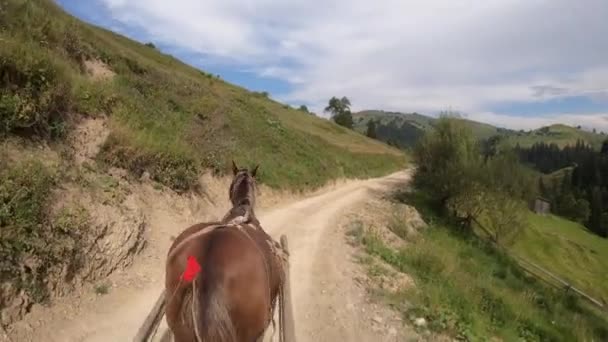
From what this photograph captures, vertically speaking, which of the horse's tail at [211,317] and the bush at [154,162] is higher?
the bush at [154,162]

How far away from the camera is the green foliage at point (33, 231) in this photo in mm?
6188

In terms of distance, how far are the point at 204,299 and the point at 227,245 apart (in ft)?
1.89

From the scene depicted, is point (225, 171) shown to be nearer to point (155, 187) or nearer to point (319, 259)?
point (155, 187)

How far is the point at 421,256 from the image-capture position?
13.0 meters

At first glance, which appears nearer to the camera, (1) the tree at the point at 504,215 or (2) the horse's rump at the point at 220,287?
(2) the horse's rump at the point at 220,287

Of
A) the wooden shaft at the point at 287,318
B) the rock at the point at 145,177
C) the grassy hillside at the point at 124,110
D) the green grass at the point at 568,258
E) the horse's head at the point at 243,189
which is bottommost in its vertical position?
the green grass at the point at 568,258

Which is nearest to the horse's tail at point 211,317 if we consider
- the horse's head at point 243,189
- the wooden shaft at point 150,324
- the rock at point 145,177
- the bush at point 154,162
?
the wooden shaft at point 150,324

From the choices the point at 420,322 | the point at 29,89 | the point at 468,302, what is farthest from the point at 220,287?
the point at 468,302

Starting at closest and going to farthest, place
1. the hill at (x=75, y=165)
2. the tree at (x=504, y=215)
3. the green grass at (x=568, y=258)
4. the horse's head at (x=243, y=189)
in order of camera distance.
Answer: the horse's head at (x=243, y=189), the hill at (x=75, y=165), the tree at (x=504, y=215), the green grass at (x=568, y=258)

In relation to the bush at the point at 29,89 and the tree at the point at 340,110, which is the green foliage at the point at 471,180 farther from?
the tree at the point at 340,110

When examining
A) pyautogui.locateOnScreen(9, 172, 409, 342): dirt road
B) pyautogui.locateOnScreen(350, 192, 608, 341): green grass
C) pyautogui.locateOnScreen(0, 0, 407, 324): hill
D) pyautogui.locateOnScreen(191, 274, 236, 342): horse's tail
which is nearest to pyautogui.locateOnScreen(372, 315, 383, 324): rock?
pyautogui.locateOnScreen(9, 172, 409, 342): dirt road

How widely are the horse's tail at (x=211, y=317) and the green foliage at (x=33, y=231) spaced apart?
402 centimetres

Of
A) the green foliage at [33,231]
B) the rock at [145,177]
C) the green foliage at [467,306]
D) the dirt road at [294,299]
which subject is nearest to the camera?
the green foliage at [33,231]

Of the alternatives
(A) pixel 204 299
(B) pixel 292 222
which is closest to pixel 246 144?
(B) pixel 292 222
